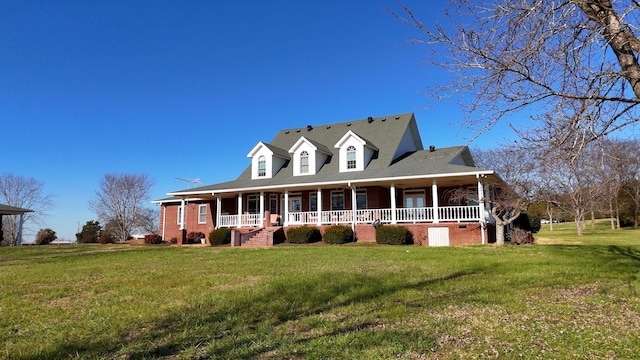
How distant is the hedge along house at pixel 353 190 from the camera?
1897 centimetres

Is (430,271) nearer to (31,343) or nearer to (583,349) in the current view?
(583,349)

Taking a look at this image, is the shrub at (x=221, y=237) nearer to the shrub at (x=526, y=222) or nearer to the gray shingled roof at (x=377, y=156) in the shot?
the gray shingled roof at (x=377, y=156)

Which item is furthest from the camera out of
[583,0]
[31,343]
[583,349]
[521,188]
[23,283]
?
[521,188]

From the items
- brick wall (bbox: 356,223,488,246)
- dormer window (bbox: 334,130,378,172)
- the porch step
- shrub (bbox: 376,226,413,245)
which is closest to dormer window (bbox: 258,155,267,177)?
dormer window (bbox: 334,130,378,172)

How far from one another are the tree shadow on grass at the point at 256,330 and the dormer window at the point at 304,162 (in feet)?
60.6

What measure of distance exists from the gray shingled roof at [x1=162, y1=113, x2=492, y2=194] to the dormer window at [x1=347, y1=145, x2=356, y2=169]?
2.93ft

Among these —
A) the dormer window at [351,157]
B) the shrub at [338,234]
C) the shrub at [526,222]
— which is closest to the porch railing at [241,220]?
the shrub at [338,234]

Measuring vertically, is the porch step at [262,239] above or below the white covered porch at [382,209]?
below

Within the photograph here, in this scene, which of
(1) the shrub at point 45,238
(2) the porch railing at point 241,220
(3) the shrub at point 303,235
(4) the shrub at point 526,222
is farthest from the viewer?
(1) the shrub at point 45,238

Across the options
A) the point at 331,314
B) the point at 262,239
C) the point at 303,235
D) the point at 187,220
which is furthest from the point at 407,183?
the point at 331,314

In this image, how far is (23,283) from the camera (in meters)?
8.31

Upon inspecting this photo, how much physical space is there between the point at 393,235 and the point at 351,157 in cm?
707

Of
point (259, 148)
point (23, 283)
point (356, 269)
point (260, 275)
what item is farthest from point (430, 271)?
point (259, 148)

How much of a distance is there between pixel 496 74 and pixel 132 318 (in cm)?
566
